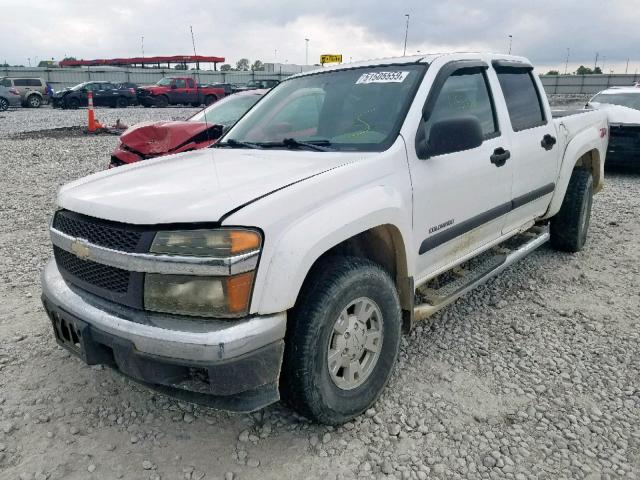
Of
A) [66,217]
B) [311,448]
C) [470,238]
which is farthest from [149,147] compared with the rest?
[311,448]

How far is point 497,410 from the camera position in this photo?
2.64m

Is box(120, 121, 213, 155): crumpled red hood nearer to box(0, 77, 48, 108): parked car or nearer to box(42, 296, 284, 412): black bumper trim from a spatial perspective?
box(42, 296, 284, 412): black bumper trim

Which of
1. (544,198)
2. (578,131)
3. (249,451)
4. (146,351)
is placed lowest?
(249,451)

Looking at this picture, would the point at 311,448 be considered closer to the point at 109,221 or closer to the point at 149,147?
the point at 109,221

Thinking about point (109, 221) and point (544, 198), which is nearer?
point (109, 221)

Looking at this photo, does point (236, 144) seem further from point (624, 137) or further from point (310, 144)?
point (624, 137)

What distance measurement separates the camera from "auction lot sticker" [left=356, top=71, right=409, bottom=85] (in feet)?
10.0

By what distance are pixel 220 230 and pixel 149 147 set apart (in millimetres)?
4708

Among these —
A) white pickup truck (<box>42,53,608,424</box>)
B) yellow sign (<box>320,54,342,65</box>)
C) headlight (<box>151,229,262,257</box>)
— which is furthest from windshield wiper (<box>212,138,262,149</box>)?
yellow sign (<box>320,54,342,65</box>)

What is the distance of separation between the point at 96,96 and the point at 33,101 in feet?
12.9

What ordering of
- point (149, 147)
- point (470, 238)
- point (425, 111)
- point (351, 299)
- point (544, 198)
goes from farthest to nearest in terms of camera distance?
point (149, 147)
point (544, 198)
point (470, 238)
point (425, 111)
point (351, 299)

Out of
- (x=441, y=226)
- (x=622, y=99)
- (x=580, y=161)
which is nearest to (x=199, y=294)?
(x=441, y=226)

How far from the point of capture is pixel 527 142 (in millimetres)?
3723

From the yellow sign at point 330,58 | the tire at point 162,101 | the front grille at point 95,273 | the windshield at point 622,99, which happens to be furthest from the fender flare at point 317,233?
the tire at point 162,101
